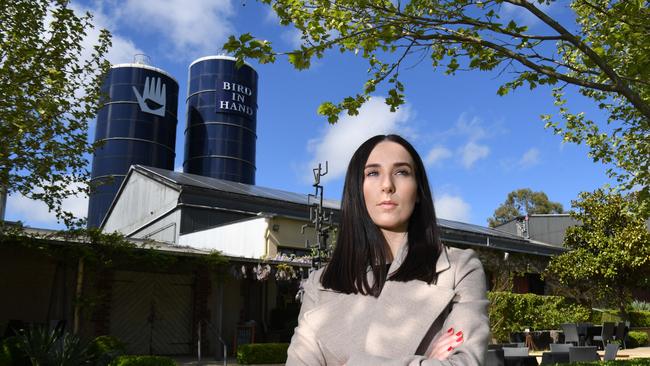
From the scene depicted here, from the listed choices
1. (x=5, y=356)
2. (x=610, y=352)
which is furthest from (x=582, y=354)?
(x=5, y=356)

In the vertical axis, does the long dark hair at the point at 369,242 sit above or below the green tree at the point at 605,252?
below

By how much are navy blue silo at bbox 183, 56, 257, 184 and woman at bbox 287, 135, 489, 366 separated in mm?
44117

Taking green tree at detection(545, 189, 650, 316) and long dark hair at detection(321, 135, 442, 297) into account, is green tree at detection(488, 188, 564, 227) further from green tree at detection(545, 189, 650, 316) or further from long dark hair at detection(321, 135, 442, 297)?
long dark hair at detection(321, 135, 442, 297)

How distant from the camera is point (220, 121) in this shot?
1810 inches

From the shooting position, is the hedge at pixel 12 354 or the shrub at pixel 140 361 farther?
the shrub at pixel 140 361

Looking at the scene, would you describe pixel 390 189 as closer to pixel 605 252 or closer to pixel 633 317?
pixel 605 252

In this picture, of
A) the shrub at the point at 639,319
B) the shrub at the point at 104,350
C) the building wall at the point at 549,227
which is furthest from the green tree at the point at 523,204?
the shrub at the point at 104,350

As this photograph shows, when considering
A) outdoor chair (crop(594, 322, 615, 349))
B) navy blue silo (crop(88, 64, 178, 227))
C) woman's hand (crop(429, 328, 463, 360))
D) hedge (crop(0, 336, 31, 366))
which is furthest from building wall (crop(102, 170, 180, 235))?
woman's hand (crop(429, 328, 463, 360))

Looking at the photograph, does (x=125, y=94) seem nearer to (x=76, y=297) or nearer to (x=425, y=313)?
(x=76, y=297)

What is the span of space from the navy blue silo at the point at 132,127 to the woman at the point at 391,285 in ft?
136

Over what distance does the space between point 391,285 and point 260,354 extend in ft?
43.2

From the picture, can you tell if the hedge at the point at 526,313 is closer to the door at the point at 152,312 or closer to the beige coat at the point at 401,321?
the door at the point at 152,312

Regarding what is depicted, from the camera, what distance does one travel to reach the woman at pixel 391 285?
1407mm

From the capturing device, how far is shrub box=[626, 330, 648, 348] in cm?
1995
